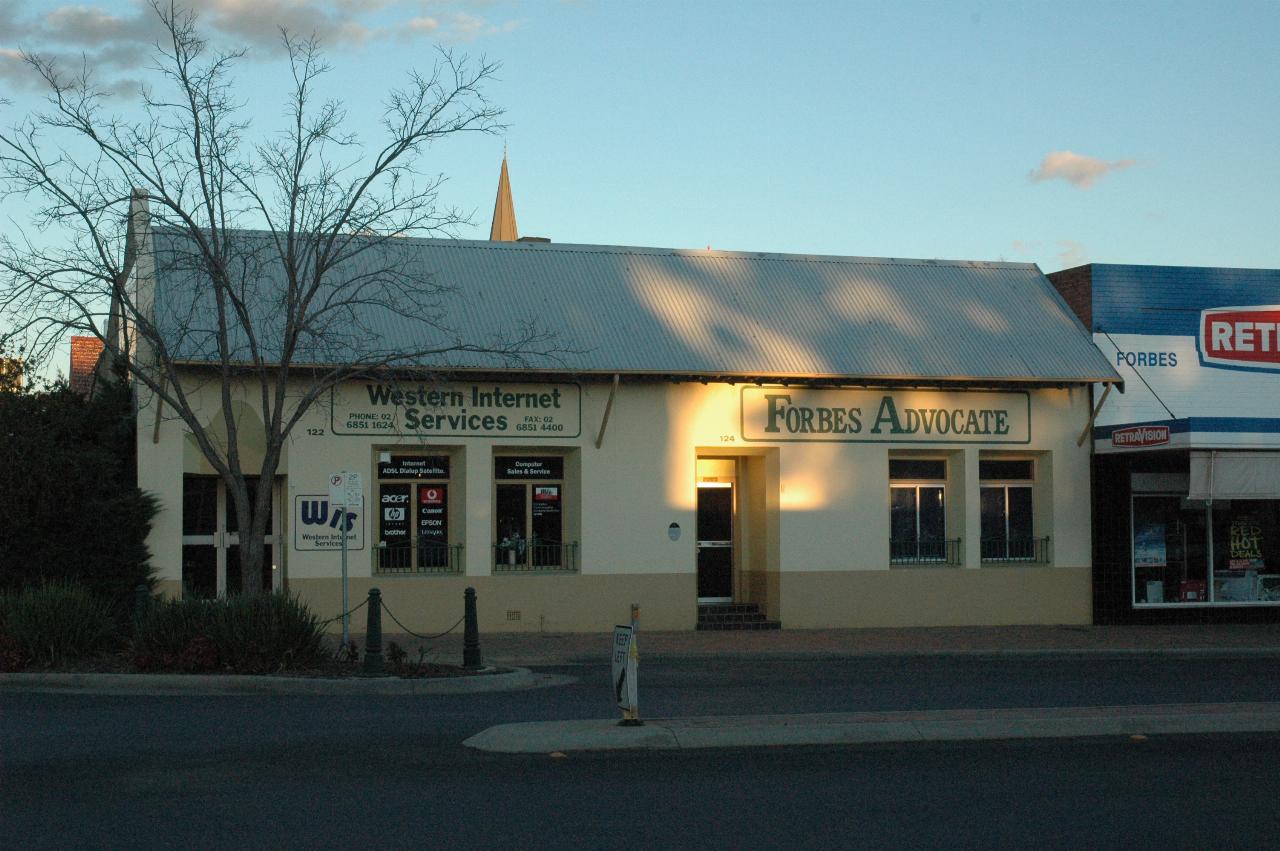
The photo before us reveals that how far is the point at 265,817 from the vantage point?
336 inches

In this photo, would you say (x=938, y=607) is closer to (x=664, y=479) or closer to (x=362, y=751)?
(x=664, y=479)

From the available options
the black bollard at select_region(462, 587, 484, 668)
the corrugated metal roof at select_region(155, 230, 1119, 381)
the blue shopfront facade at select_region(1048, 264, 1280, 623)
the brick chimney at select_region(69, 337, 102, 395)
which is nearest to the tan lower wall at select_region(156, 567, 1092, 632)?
the blue shopfront facade at select_region(1048, 264, 1280, 623)

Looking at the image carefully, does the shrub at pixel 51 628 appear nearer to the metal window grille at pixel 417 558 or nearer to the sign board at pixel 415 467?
the metal window grille at pixel 417 558

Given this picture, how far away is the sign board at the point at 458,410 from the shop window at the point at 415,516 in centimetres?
85

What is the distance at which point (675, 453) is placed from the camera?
24375 millimetres

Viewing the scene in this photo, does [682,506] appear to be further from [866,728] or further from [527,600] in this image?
[866,728]

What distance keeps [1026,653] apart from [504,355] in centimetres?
935

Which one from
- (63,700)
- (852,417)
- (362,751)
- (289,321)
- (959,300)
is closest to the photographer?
(362,751)

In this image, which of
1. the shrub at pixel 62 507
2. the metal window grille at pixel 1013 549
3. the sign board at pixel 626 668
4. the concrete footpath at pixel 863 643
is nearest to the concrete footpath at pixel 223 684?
the concrete footpath at pixel 863 643

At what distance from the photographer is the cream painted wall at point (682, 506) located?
22.7 m

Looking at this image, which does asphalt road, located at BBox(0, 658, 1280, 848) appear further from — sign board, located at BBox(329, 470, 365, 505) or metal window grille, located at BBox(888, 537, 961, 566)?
metal window grille, located at BBox(888, 537, 961, 566)

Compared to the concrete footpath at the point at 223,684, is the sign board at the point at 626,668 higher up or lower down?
higher up

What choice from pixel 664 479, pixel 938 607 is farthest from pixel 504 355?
pixel 938 607

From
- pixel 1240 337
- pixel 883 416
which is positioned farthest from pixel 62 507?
pixel 1240 337
